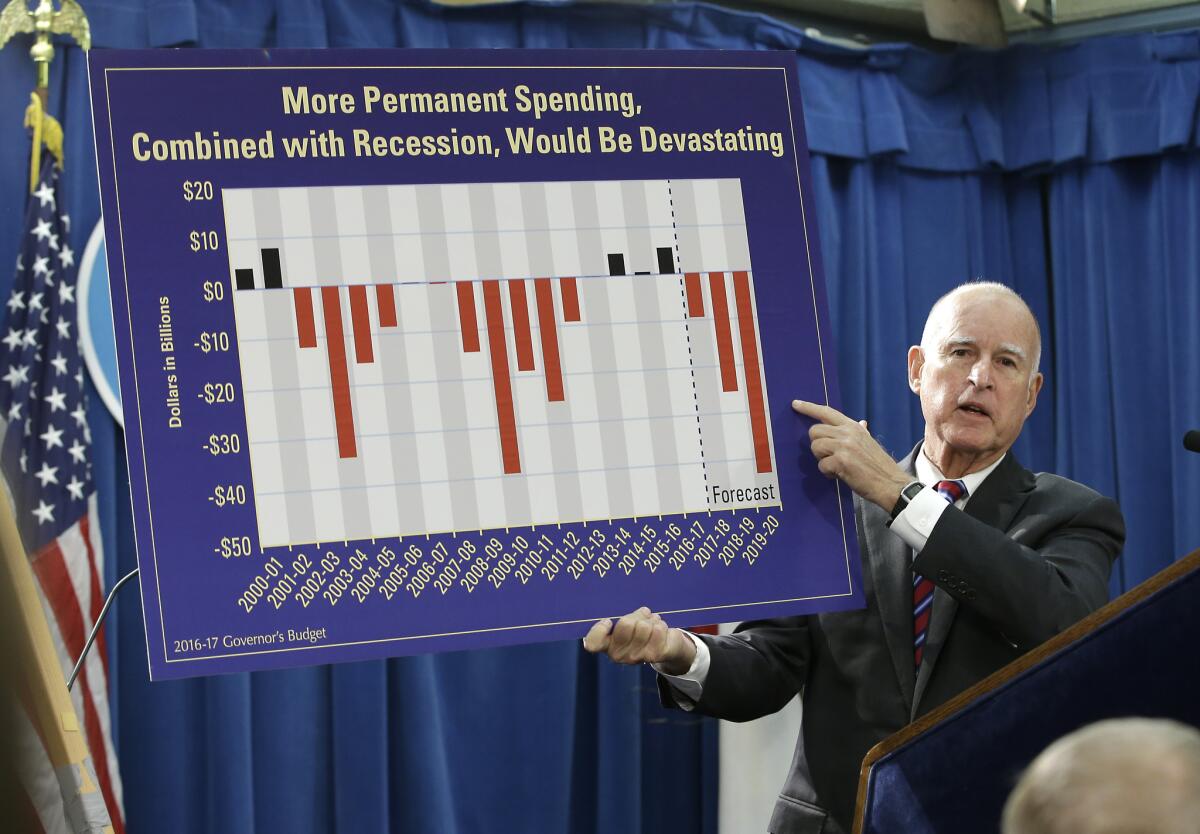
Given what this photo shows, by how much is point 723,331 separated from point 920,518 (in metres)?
0.44

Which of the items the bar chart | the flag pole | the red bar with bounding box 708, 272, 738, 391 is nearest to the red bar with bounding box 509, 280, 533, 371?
the bar chart

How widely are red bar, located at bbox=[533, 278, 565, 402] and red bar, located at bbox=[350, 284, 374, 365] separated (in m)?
0.27

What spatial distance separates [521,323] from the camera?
230cm

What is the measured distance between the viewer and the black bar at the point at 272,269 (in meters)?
2.19

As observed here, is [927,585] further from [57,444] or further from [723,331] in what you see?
[57,444]

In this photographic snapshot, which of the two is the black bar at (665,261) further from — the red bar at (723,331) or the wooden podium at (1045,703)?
the wooden podium at (1045,703)

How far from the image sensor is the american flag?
11.5 ft

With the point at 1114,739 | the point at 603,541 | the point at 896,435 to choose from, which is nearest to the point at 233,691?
the point at 603,541

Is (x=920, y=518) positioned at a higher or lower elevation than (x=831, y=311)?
lower

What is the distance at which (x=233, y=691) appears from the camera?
3.86 m

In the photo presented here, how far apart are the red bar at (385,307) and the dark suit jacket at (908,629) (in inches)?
30.5

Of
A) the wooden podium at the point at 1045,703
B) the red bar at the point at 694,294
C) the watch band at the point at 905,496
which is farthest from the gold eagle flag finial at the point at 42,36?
the wooden podium at the point at 1045,703

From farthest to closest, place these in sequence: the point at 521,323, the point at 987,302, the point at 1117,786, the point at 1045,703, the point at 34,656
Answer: the point at 987,302 → the point at 521,323 → the point at 1045,703 → the point at 1117,786 → the point at 34,656

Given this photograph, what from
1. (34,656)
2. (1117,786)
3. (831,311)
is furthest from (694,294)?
(831,311)
